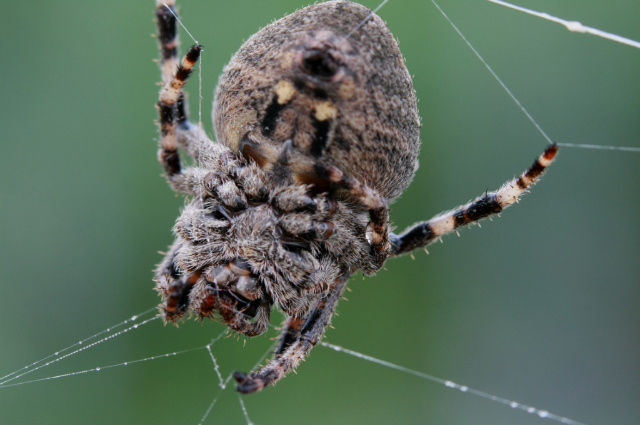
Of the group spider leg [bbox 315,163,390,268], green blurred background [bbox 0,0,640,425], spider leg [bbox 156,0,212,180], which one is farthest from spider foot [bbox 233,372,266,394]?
green blurred background [bbox 0,0,640,425]

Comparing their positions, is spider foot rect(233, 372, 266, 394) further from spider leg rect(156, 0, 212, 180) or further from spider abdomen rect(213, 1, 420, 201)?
spider leg rect(156, 0, 212, 180)

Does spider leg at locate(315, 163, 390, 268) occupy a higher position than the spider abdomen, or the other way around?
→ the spider abdomen

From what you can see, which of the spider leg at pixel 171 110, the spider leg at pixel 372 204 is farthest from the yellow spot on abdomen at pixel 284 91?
the spider leg at pixel 171 110

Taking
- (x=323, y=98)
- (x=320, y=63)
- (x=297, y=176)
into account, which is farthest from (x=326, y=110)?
(x=297, y=176)

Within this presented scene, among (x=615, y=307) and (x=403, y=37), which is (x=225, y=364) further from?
(x=615, y=307)

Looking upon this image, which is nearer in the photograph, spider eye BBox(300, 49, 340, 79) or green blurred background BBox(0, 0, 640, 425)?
spider eye BBox(300, 49, 340, 79)

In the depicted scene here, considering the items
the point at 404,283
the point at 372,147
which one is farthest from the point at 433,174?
the point at 372,147

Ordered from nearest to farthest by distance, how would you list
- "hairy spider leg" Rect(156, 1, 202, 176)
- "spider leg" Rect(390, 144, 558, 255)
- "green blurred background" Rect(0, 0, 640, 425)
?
1. "spider leg" Rect(390, 144, 558, 255)
2. "hairy spider leg" Rect(156, 1, 202, 176)
3. "green blurred background" Rect(0, 0, 640, 425)

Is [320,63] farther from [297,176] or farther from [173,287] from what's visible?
[173,287]

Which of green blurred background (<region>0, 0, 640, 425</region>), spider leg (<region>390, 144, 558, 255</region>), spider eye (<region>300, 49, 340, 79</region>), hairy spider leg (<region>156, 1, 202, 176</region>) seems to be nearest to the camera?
spider eye (<region>300, 49, 340, 79</region>)
